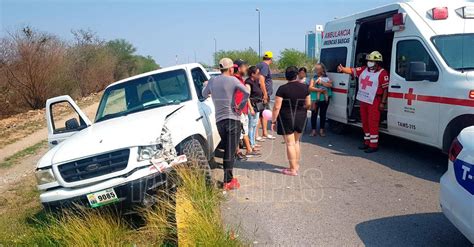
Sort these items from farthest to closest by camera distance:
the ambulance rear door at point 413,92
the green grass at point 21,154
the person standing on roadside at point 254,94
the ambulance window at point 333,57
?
the green grass at point 21,154, the ambulance window at point 333,57, the person standing on roadside at point 254,94, the ambulance rear door at point 413,92

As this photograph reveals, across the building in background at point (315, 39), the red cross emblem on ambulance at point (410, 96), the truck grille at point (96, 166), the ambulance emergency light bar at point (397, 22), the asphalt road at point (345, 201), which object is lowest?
the asphalt road at point (345, 201)

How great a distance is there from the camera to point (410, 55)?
6.44 metres

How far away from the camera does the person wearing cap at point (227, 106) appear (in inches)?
211

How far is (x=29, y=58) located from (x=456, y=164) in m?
25.4

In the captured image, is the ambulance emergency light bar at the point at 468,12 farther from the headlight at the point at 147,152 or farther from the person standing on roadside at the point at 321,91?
the headlight at the point at 147,152

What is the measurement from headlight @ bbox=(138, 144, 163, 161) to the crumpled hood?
6cm

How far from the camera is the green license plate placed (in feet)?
13.4

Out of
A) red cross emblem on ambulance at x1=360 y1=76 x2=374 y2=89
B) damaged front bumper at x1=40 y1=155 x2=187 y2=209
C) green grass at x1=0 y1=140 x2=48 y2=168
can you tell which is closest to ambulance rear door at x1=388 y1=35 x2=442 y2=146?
red cross emblem on ambulance at x1=360 y1=76 x2=374 y2=89

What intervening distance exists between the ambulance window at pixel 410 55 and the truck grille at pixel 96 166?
479cm

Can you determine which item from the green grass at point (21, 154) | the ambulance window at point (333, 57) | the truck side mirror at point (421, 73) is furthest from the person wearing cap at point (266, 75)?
the green grass at point (21, 154)

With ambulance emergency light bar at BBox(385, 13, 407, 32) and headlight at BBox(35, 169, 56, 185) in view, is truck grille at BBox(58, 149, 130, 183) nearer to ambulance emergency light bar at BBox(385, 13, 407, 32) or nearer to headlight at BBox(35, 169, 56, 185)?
headlight at BBox(35, 169, 56, 185)

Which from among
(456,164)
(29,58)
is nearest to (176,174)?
(456,164)

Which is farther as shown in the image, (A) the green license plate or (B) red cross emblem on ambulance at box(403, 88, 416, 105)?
(B) red cross emblem on ambulance at box(403, 88, 416, 105)

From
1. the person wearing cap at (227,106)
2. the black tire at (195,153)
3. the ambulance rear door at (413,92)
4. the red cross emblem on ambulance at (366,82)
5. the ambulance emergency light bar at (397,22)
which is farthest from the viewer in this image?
the red cross emblem on ambulance at (366,82)
